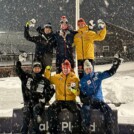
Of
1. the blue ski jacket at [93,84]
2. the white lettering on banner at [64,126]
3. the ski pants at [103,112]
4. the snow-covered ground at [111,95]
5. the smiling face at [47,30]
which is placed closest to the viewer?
the ski pants at [103,112]

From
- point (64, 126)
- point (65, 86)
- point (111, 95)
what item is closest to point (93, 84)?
point (65, 86)

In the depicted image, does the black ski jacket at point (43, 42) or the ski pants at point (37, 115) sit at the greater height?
the black ski jacket at point (43, 42)

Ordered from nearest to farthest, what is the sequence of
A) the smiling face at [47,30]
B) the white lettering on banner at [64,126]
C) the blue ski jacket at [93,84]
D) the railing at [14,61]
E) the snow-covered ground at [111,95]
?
the blue ski jacket at [93,84]
the white lettering on banner at [64,126]
the smiling face at [47,30]
the snow-covered ground at [111,95]
the railing at [14,61]

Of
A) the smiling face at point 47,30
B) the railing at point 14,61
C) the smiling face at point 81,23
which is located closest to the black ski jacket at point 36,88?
the smiling face at point 47,30

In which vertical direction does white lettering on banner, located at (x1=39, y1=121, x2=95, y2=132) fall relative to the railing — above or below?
below

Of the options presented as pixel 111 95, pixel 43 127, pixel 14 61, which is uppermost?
pixel 14 61

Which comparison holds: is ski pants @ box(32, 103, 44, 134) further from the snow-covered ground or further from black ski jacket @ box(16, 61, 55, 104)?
the snow-covered ground

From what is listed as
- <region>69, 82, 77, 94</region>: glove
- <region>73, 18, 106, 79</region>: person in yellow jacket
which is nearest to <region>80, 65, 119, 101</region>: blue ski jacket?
<region>69, 82, 77, 94</region>: glove

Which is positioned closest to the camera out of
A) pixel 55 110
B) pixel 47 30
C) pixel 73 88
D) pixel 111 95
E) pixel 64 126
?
pixel 73 88

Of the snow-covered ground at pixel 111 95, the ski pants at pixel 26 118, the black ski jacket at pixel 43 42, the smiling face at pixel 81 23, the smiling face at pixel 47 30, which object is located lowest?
the snow-covered ground at pixel 111 95

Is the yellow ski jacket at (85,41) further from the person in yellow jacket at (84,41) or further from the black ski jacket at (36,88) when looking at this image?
the black ski jacket at (36,88)

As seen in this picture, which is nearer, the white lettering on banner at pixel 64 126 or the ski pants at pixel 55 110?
the ski pants at pixel 55 110

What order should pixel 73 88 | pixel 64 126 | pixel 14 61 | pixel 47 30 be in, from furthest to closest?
pixel 14 61
pixel 47 30
pixel 64 126
pixel 73 88

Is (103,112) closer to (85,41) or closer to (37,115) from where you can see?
(37,115)
